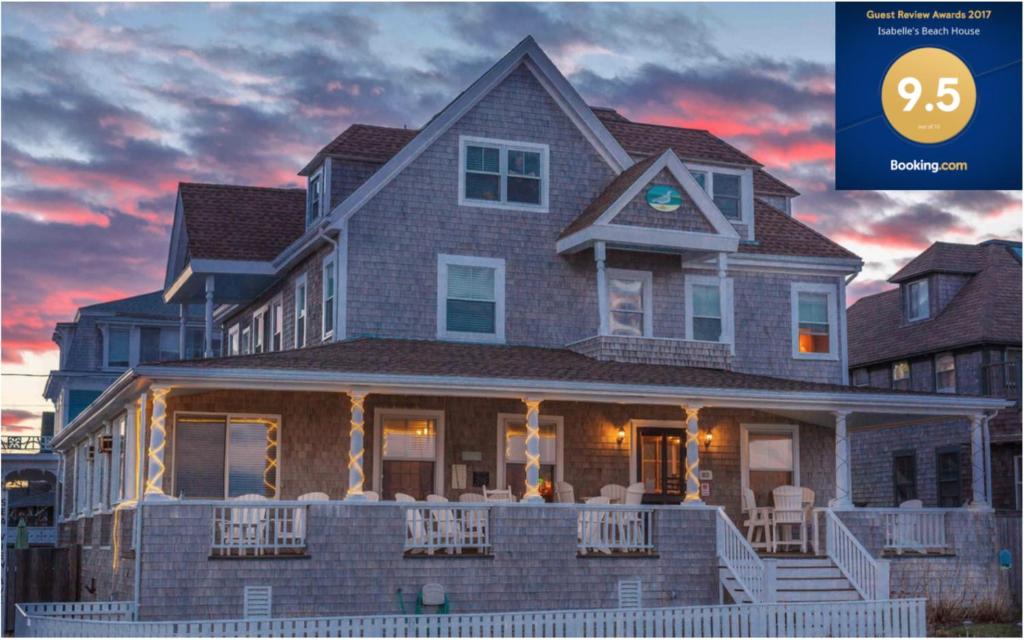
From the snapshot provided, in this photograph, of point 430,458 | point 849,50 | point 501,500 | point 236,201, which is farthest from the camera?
point 236,201

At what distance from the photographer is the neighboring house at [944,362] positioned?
3734cm

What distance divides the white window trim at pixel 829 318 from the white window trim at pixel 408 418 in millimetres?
8557

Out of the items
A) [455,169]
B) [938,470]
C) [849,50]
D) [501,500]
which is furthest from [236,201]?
[938,470]

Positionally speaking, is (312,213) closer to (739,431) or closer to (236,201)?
(236,201)

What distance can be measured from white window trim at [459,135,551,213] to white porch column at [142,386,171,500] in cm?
835

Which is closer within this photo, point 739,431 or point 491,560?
point 491,560

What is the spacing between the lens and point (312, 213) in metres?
30.5

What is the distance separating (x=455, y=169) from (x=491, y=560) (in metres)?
8.33

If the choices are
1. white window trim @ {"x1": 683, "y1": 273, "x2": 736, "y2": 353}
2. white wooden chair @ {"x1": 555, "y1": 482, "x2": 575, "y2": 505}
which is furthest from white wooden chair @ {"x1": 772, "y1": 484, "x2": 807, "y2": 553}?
white wooden chair @ {"x1": 555, "y1": 482, "x2": 575, "y2": 505}

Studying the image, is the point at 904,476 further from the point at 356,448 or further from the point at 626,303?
the point at 356,448

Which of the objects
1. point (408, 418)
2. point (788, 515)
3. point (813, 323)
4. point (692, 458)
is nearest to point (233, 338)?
A: point (408, 418)

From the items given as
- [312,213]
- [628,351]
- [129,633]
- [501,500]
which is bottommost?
[129,633]

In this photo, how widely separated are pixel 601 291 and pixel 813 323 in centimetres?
565

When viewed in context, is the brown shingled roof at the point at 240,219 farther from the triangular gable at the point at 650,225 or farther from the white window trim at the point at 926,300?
the white window trim at the point at 926,300
